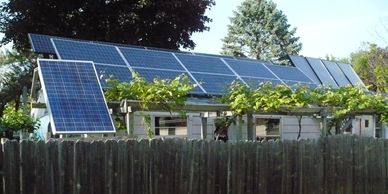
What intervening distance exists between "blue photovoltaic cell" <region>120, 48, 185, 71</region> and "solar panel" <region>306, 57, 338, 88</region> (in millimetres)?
7155

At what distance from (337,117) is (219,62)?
443 centimetres

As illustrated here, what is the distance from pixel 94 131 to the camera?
29.1 ft

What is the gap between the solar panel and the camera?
1884cm

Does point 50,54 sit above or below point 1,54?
below

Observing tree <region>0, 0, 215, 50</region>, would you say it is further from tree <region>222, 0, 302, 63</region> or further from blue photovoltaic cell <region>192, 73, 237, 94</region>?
tree <region>222, 0, 302, 63</region>

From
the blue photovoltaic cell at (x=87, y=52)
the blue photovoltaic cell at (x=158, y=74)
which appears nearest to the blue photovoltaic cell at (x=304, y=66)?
the blue photovoltaic cell at (x=158, y=74)

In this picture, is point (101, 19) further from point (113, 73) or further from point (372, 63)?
point (372, 63)

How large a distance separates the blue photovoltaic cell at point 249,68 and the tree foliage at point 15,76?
908 inches

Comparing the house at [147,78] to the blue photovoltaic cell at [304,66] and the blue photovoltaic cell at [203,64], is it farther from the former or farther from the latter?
the blue photovoltaic cell at [304,66]

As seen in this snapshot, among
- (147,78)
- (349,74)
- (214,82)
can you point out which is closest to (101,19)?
(349,74)

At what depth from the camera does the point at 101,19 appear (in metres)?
27.1

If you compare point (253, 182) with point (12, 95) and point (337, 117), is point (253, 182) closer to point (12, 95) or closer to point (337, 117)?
point (337, 117)

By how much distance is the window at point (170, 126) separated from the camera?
12.7 metres

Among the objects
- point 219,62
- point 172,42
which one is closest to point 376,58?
point 172,42
